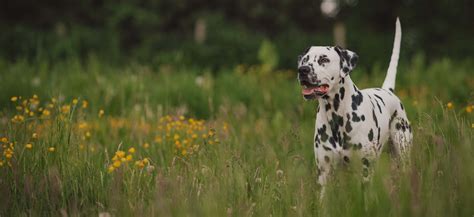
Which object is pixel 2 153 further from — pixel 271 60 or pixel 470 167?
pixel 271 60

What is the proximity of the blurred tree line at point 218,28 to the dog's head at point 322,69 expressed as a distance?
929cm

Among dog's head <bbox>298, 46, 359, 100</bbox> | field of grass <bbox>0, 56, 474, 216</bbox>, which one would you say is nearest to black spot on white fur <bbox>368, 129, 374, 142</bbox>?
field of grass <bbox>0, 56, 474, 216</bbox>

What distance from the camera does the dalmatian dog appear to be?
3832mm

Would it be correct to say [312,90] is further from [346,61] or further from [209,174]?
[209,174]

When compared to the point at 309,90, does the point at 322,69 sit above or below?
above

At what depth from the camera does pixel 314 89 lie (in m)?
3.83

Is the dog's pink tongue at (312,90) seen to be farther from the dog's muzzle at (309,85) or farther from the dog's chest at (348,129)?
the dog's chest at (348,129)

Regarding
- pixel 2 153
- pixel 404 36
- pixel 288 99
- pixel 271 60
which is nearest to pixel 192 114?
pixel 288 99

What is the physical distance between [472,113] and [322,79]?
1.85m

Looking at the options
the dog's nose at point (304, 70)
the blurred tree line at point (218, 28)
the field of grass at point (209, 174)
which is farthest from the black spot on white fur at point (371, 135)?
the blurred tree line at point (218, 28)

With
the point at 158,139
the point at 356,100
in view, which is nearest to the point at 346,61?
the point at 356,100

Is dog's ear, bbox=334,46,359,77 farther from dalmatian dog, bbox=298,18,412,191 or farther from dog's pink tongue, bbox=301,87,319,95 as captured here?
dog's pink tongue, bbox=301,87,319,95

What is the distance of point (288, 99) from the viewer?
809cm

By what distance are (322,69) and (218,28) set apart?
18.0 meters
